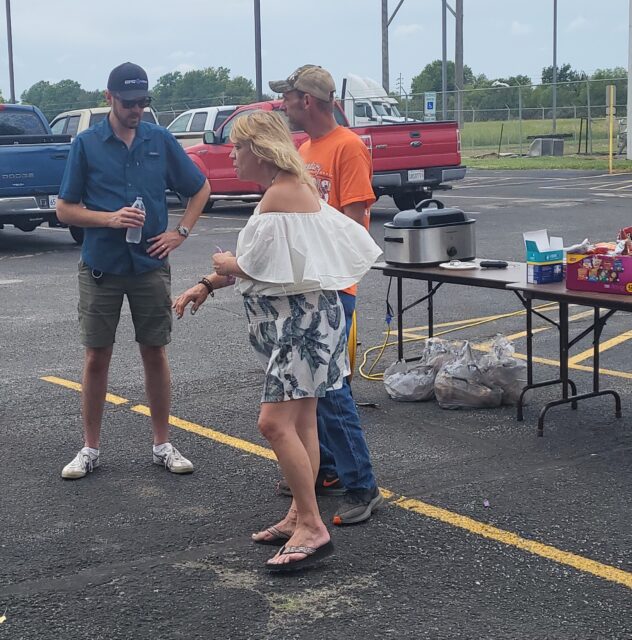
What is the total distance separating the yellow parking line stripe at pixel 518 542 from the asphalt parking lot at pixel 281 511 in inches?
0.5

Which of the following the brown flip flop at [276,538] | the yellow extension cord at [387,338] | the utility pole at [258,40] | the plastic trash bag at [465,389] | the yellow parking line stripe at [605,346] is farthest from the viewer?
the utility pole at [258,40]

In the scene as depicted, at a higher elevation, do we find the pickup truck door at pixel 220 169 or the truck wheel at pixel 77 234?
the pickup truck door at pixel 220 169

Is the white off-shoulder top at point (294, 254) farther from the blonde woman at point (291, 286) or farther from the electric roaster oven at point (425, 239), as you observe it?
the electric roaster oven at point (425, 239)

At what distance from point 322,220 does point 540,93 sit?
60.1 m

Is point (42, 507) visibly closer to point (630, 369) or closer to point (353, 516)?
point (353, 516)

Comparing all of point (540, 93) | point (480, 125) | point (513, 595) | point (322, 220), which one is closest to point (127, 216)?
point (322, 220)

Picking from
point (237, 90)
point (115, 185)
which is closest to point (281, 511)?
point (115, 185)

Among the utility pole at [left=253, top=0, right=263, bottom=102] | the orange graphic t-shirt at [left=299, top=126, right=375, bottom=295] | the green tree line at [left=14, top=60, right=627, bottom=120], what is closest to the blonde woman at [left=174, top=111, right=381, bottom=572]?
the orange graphic t-shirt at [left=299, top=126, right=375, bottom=295]

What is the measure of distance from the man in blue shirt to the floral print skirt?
120 cm

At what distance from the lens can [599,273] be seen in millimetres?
5828

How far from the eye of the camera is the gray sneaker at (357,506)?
192 inches

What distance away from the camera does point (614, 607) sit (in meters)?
4.00

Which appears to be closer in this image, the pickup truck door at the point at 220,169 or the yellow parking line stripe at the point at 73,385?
the yellow parking line stripe at the point at 73,385

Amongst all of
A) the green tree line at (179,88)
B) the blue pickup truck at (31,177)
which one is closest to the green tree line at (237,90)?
the green tree line at (179,88)
